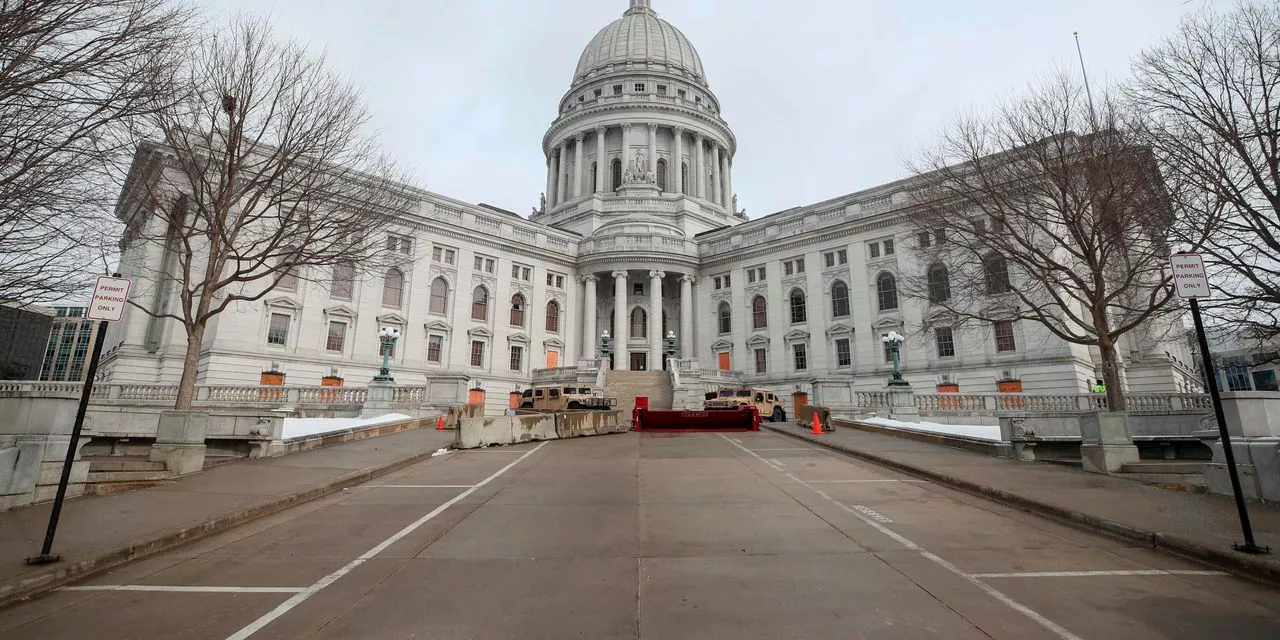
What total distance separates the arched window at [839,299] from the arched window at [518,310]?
83.6 ft

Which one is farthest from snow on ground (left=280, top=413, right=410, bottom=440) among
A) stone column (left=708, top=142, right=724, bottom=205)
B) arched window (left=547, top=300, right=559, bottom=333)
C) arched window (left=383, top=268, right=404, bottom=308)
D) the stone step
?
stone column (left=708, top=142, right=724, bottom=205)

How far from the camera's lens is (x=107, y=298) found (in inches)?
255

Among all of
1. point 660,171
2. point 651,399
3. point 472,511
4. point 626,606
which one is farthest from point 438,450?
point 660,171

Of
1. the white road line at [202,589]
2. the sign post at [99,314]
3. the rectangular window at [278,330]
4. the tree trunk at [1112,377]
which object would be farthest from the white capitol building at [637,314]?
the white road line at [202,589]

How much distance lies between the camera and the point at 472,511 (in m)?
8.15

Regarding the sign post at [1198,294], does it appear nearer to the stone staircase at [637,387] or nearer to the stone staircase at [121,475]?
the stone staircase at [121,475]

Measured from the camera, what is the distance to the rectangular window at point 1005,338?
3716 cm

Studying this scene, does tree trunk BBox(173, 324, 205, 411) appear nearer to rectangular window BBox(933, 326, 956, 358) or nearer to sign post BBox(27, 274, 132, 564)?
sign post BBox(27, 274, 132, 564)

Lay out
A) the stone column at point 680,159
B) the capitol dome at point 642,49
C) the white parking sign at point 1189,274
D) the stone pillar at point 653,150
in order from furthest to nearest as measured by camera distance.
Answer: the capitol dome at point 642,49, the stone column at point 680,159, the stone pillar at point 653,150, the white parking sign at point 1189,274

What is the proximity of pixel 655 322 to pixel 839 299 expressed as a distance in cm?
1515

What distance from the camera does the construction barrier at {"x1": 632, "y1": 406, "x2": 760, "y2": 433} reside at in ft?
83.5

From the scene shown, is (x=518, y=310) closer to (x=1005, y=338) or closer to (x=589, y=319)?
(x=589, y=319)

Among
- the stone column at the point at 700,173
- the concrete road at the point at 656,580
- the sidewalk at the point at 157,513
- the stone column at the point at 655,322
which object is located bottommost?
the concrete road at the point at 656,580

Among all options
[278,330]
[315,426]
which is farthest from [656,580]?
[278,330]
